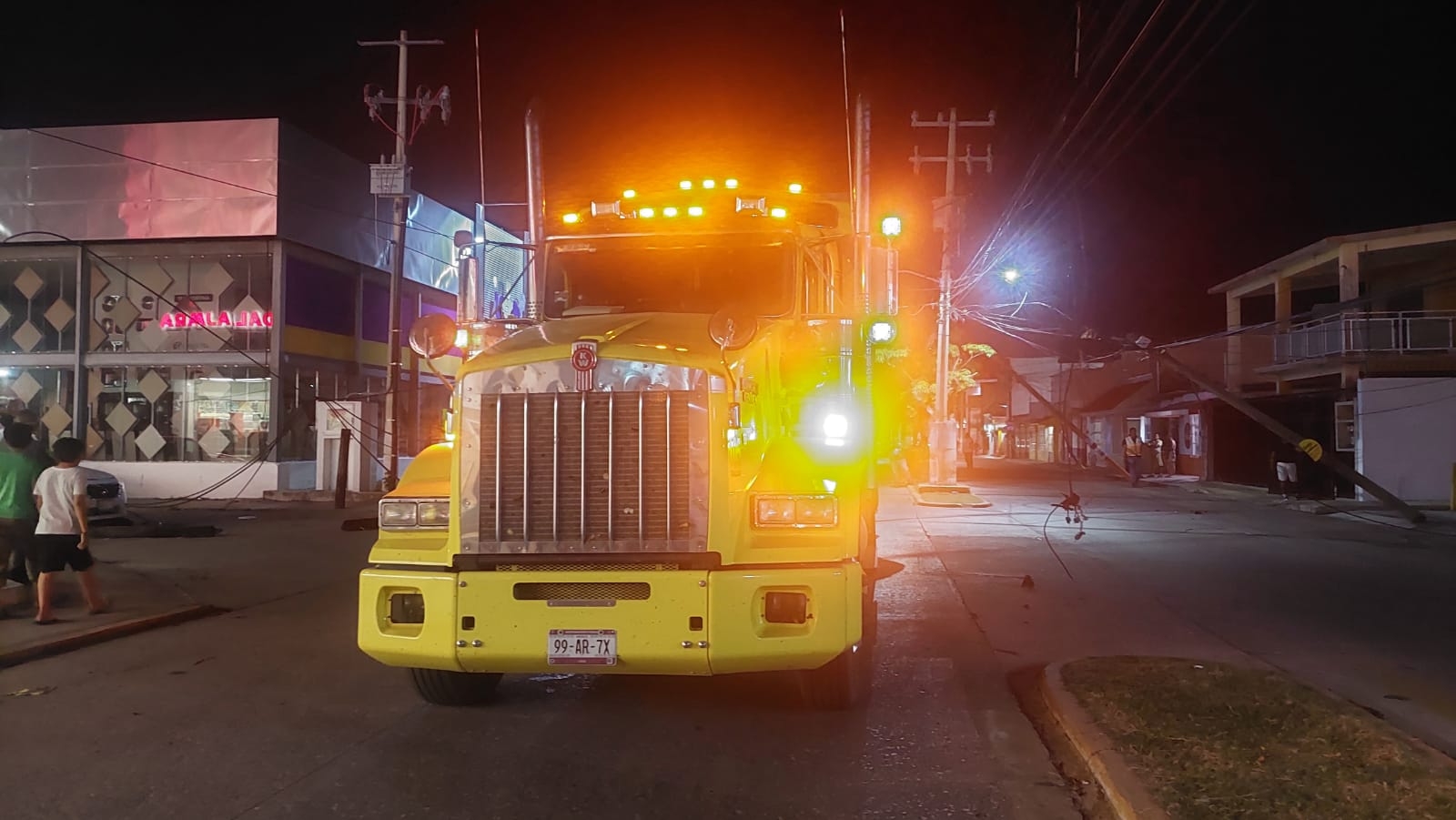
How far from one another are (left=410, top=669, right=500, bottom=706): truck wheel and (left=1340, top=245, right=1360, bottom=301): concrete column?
25741 millimetres

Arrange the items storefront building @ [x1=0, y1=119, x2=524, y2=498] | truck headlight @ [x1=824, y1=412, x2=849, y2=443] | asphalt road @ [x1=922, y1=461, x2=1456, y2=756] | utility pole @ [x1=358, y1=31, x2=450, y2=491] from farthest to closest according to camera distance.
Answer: storefront building @ [x1=0, y1=119, x2=524, y2=498]
utility pole @ [x1=358, y1=31, x2=450, y2=491]
asphalt road @ [x1=922, y1=461, x2=1456, y2=756]
truck headlight @ [x1=824, y1=412, x2=849, y2=443]

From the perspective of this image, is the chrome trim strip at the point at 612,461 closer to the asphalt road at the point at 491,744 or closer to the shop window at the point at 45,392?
the asphalt road at the point at 491,744

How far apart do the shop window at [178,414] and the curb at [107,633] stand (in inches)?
647

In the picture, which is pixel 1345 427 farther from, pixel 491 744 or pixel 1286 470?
pixel 491 744

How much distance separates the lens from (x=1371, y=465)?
2409cm

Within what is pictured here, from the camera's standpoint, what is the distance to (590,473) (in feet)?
17.5

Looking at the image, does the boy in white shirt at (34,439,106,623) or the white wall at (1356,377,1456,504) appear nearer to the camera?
the boy in white shirt at (34,439,106,623)

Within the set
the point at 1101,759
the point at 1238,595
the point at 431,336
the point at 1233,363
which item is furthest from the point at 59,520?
the point at 1233,363

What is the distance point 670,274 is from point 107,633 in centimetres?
578

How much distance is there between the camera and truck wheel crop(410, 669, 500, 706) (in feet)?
20.2

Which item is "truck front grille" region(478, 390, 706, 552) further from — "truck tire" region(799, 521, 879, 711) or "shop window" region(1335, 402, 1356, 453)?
"shop window" region(1335, 402, 1356, 453)

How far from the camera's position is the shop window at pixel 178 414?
25.0 meters

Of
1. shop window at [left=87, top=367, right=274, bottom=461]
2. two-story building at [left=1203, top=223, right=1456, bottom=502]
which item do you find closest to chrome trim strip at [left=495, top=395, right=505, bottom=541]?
two-story building at [left=1203, top=223, right=1456, bottom=502]

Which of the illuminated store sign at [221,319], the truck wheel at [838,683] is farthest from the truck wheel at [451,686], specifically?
the illuminated store sign at [221,319]
